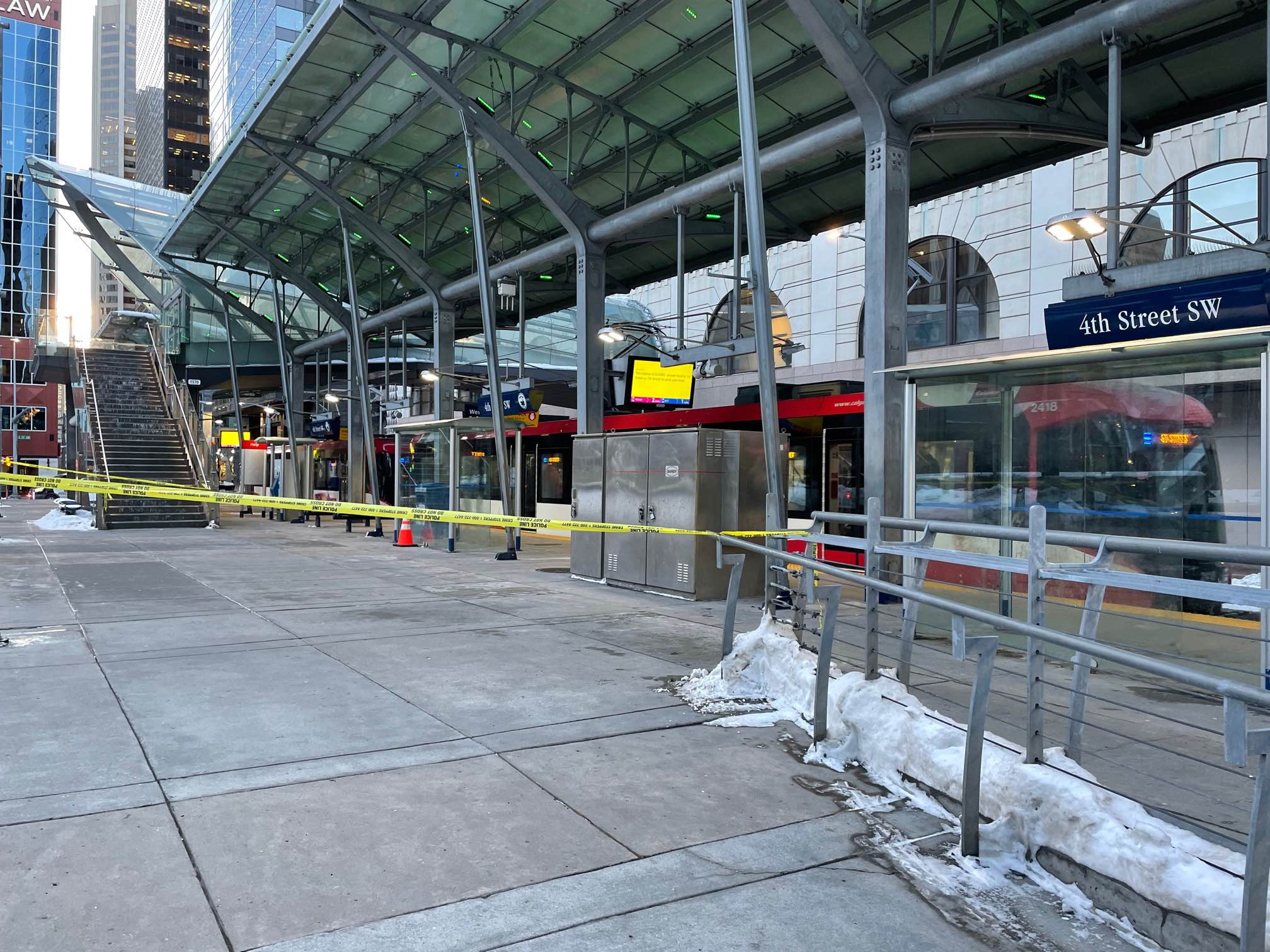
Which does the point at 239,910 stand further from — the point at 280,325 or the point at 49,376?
the point at 49,376

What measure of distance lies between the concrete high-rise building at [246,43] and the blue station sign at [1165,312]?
3280 centimetres

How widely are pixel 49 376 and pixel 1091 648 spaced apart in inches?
2895

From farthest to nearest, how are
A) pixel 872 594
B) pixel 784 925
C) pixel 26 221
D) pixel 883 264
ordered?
pixel 26 221
pixel 883 264
pixel 872 594
pixel 784 925

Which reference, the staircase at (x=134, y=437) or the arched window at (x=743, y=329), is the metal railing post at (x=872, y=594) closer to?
the staircase at (x=134, y=437)

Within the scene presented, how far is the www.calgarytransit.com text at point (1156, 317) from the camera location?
329 inches

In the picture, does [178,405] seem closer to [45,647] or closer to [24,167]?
[45,647]

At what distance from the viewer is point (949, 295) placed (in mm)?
28641

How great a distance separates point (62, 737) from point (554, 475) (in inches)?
808

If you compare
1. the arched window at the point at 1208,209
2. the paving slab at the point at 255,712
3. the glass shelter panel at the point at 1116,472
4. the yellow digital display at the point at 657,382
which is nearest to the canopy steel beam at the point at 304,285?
the yellow digital display at the point at 657,382

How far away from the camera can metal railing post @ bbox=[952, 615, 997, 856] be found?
4.14 m

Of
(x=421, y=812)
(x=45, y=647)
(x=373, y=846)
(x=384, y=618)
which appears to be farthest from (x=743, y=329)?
(x=373, y=846)

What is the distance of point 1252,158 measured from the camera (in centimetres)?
2095

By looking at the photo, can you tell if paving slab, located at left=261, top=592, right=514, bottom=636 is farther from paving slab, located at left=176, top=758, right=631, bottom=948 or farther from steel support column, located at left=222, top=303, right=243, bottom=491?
steel support column, located at left=222, top=303, right=243, bottom=491

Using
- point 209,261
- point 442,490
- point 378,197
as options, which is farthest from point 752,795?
point 209,261
